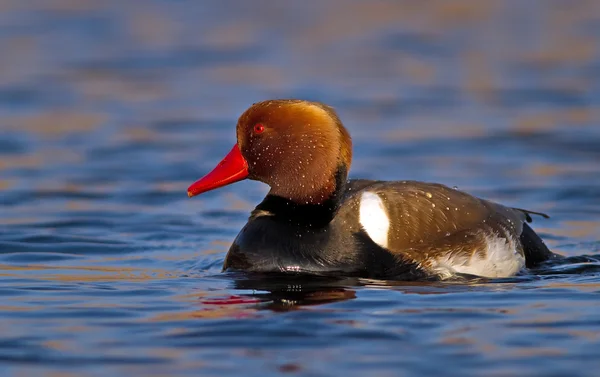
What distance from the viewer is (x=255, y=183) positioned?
39.5 feet

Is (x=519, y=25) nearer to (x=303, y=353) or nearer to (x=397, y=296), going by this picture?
(x=397, y=296)

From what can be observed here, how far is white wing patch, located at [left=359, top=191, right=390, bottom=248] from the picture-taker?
307 inches

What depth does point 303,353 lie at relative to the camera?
5965 millimetres

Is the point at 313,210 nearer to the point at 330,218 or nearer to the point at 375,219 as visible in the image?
the point at 330,218

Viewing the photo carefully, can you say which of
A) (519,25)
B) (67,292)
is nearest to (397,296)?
(67,292)

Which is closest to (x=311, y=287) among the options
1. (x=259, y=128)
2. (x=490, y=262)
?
(x=259, y=128)

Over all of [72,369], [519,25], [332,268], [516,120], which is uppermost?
[519,25]

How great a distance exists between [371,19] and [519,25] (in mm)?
2312

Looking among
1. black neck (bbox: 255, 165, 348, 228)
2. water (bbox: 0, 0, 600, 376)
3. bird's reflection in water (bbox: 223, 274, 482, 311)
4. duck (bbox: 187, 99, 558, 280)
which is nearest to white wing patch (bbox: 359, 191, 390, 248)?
duck (bbox: 187, 99, 558, 280)

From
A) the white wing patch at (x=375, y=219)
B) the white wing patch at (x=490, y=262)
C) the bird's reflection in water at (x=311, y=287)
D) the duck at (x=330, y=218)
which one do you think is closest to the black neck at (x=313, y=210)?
the duck at (x=330, y=218)

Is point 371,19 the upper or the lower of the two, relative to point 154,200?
upper

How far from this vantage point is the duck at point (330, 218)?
7648 mm

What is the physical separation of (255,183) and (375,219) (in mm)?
Result: 4285

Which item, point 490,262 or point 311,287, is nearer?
point 311,287
